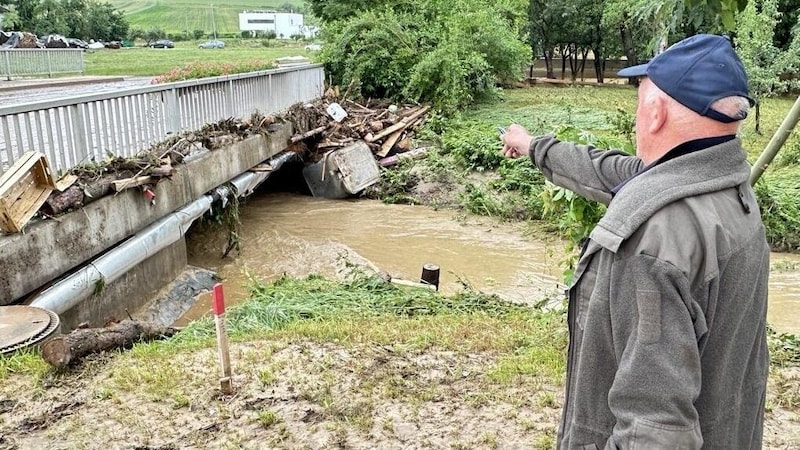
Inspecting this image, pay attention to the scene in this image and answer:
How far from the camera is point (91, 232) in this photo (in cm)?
707

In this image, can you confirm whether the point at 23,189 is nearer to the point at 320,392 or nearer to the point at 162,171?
the point at 162,171

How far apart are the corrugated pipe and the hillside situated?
113960mm

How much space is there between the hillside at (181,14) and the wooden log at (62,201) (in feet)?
381

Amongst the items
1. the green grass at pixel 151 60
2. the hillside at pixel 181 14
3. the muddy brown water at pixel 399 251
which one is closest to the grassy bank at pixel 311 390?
the muddy brown water at pixel 399 251

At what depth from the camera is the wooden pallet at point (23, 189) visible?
5785mm

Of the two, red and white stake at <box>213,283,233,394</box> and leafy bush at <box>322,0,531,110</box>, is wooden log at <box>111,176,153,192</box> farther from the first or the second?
leafy bush at <box>322,0,531,110</box>

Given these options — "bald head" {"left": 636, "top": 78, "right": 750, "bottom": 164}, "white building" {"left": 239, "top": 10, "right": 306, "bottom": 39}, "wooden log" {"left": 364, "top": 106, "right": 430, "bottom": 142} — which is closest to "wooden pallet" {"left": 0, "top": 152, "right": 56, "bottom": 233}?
"bald head" {"left": 636, "top": 78, "right": 750, "bottom": 164}

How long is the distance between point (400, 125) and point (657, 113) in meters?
15.9

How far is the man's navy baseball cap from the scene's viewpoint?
1.64m

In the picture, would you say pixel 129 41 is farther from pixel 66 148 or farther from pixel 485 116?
pixel 66 148

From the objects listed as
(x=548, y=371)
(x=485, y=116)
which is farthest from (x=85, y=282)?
(x=485, y=116)

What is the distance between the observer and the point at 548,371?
192 inches

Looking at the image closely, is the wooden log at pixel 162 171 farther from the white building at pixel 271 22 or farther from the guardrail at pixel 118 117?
the white building at pixel 271 22

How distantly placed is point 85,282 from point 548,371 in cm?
482
